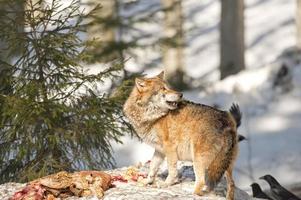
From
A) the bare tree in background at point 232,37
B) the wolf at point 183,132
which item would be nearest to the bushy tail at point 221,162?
the wolf at point 183,132

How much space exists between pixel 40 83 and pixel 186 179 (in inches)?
106

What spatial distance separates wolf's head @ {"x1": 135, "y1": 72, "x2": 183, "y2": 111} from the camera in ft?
26.3

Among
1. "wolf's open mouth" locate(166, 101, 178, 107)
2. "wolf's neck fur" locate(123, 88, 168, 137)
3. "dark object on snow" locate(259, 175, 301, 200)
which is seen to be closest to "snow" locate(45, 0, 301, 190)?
"dark object on snow" locate(259, 175, 301, 200)

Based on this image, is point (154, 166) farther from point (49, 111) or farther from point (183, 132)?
point (49, 111)

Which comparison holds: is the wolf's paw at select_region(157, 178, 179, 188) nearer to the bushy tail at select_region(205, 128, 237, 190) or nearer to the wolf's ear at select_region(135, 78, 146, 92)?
the bushy tail at select_region(205, 128, 237, 190)

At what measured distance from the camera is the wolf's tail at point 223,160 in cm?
777

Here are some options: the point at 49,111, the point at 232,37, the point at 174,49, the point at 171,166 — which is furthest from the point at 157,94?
the point at 174,49

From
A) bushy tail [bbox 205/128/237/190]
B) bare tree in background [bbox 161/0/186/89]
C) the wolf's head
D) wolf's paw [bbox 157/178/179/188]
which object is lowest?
wolf's paw [bbox 157/178/179/188]

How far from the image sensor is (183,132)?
8000 mm

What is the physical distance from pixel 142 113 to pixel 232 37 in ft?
46.3

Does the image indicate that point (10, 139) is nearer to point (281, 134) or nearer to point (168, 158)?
point (168, 158)

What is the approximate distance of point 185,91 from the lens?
869 inches

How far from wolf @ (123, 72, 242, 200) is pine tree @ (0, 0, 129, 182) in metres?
2.02

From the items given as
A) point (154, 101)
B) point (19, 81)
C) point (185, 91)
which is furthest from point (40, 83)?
point (185, 91)
